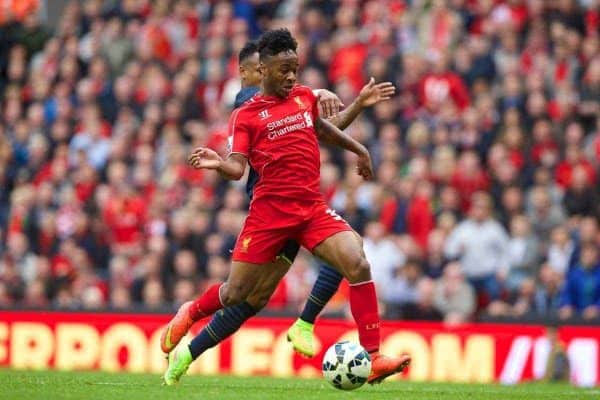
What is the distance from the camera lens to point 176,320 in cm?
1202

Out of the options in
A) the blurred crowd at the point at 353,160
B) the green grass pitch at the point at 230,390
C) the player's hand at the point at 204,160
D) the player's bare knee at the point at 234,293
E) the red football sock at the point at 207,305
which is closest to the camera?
the player's hand at the point at 204,160

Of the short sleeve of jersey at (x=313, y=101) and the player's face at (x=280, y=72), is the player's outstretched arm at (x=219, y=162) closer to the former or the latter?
the player's face at (x=280, y=72)

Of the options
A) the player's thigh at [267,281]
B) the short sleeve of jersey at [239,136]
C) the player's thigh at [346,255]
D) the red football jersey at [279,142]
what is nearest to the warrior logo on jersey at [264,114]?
the red football jersey at [279,142]

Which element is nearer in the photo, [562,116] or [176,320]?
[176,320]

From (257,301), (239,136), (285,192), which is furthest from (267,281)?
(239,136)

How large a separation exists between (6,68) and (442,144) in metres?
8.50

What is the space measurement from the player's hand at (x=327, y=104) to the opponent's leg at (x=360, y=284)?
1.01 metres

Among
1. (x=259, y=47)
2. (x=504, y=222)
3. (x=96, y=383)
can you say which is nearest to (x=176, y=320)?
(x=96, y=383)

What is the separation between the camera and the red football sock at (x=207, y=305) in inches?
460

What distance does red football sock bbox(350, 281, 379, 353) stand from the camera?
1107 centimetres

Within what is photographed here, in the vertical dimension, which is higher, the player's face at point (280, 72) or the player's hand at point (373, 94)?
the player's face at point (280, 72)

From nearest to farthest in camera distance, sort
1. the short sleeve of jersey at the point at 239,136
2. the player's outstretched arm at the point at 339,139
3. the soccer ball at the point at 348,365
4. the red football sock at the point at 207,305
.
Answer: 1. the soccer ball at the point at 348,365
2. the short sleeve of jersey at the point at 239,136
3. the player's outstretched arm at the point at 339,139
4. the red football sock at the point at 207,305

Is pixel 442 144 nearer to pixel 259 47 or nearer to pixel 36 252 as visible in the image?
pixel 36 252

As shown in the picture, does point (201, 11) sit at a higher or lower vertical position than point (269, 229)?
higher
